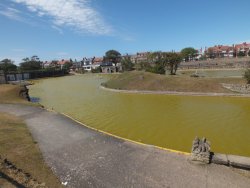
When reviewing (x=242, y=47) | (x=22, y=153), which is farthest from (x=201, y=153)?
(x=242, y=47)

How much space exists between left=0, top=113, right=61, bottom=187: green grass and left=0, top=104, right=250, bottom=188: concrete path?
380 millimetres

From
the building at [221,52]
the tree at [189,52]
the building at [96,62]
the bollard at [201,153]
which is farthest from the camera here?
the building at [96,62]

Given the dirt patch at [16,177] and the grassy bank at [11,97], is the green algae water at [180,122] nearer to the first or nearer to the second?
the grassy bank at [11,97]

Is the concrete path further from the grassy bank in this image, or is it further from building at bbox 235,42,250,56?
building at bbox 235,42,250,56

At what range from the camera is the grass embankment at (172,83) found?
112 feet

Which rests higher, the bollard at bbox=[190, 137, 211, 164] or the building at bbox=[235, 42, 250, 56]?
the building at bbox=[235, 42, 250, 56]

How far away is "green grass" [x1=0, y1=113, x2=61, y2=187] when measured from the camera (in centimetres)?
893

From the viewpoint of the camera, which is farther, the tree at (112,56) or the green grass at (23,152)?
the tree at (112,56)

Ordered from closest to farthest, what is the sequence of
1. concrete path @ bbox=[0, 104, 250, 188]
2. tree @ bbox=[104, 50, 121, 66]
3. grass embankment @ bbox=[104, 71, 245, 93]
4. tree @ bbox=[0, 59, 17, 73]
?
concrete path @ bbox=[0, 104, 250, 188]
grass embankment @ bbox=[104, 71, 245, 93]
tree @ bbox=[0, 59, 17, 73]
tree @ bbox=[104, 50, 121, 66]

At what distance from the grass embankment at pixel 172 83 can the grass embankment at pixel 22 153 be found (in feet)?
82.5

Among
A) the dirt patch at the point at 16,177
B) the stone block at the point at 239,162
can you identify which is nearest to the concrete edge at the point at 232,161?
the stone block at the point at 239,162

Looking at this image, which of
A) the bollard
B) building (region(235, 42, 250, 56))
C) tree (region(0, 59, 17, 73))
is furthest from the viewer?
building (region(235, 42, 250, 56))

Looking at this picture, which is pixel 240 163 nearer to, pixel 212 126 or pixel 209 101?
pixel 212 126

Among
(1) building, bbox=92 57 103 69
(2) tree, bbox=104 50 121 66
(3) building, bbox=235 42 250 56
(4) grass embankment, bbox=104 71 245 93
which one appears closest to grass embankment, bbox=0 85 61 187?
(4) grass embankment, bbox=104 71 245 93
